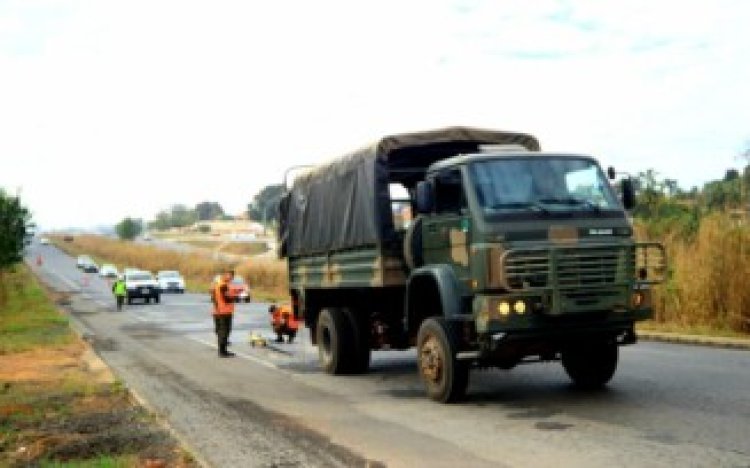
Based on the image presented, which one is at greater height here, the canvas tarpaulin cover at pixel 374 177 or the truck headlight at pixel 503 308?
the canvas tarpaulin cover at pixel 374 177

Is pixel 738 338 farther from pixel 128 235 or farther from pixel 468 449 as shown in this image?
pixel 128 235

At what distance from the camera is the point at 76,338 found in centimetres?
2177

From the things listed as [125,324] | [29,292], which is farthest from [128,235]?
[125,324]

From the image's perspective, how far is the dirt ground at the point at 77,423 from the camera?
7.69m

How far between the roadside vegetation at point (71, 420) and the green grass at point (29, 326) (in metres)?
2.36

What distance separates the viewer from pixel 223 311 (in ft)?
56.2

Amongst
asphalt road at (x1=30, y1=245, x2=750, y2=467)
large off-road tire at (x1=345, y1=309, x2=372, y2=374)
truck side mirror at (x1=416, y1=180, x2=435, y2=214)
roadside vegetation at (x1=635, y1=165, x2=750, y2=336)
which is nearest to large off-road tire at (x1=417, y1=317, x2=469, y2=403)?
asphalt road at (x1=30, y1=245, x2=750, y2=467)

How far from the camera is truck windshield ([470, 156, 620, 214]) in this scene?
30.7 feet

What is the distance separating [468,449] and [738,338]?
31.6 ft

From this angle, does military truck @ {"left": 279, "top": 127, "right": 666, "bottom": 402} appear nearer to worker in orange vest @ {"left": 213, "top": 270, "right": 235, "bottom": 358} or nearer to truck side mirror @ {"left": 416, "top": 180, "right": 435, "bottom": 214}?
truck side mirror @ {"left": 416, "top": 180, "right": 435, "bottom": 214}

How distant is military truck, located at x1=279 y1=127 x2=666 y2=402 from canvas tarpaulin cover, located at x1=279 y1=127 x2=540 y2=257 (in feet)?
0.06

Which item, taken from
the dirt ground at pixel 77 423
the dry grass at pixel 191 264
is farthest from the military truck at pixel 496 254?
the dry grass at pixel 191 264

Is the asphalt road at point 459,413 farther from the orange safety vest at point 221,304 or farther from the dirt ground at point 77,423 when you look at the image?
the orange safety vest at point 221,304

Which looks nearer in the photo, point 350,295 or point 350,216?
point 350,216
